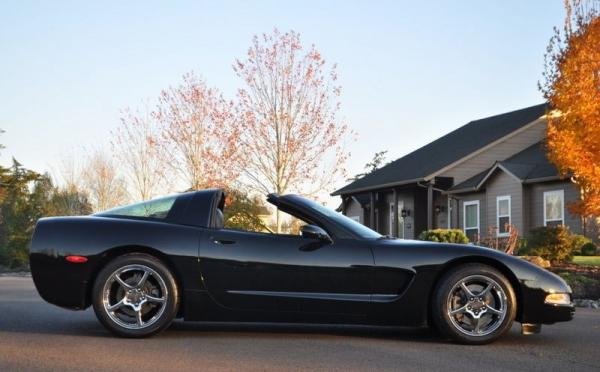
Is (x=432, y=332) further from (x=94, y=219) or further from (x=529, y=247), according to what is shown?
(x=529, y=247)

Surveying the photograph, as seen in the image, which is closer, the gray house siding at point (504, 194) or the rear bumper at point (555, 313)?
the rear bumper at point (555, 313)

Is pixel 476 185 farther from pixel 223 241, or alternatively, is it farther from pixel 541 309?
pixel 223 241

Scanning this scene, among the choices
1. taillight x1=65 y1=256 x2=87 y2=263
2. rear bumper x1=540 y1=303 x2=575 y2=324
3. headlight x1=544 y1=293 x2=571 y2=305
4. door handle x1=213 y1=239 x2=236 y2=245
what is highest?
door handle x1=213 y1=239 x2=236 y2=245

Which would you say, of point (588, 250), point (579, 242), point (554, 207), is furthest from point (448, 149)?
point (579, 242)

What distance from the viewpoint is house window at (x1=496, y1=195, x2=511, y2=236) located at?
27.8 meters

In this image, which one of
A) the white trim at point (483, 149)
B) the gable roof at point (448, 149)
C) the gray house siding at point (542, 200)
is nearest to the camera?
the gray house siding at point (542, 200)

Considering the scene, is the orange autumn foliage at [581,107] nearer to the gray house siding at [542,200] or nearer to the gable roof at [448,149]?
the gray house siding at [542,200]

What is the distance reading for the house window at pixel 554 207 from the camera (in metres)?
25.3

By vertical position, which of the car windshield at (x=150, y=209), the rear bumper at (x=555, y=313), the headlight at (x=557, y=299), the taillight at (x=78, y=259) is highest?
the car windshield at (x=150, y=209)

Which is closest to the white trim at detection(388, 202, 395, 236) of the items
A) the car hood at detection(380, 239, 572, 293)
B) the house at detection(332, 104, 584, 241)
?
the house at detection(332, 104, 584, 241)

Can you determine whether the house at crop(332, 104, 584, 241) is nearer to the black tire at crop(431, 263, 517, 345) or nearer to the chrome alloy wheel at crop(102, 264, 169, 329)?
the black tire at crop(431, 263, 517, 345)

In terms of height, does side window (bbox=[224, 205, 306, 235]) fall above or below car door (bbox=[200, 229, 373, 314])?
above

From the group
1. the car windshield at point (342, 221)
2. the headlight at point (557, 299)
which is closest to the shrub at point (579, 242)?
the headlight at point (557, 299)

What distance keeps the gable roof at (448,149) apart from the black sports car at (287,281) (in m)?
23.8
